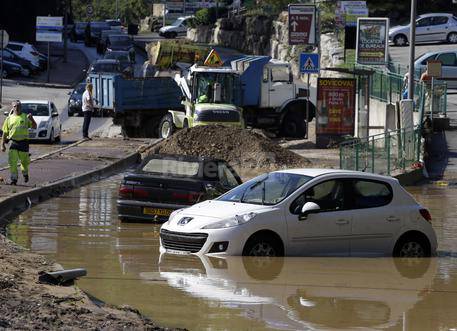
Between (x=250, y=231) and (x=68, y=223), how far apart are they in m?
5.39

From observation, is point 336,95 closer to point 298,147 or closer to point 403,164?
point 298,147

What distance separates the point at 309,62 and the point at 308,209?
84.2 ft

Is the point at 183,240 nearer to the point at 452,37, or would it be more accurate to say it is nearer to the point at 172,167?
the point at 172,167

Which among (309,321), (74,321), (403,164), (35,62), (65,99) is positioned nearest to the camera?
(74,321)

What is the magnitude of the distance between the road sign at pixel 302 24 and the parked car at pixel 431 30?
1843 centimetres

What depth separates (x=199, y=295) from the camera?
12180 millimetres

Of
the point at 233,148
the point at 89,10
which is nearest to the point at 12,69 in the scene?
the point at 233,148

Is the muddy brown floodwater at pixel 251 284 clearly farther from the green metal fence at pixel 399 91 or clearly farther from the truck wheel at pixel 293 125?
the truck wheel at pixel 293 125

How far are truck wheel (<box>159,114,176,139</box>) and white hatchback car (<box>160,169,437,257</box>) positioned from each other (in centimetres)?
2194

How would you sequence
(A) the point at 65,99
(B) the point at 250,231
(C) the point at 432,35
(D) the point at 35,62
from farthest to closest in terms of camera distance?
(D) the point at 35,62 → (C) the point at 432,35 → (A) the point at 65,99 → (B) the point at 250,231

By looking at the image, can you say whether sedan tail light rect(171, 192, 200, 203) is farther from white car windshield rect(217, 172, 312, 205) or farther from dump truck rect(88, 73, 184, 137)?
dump truck rect(88, 73, 184, 137)

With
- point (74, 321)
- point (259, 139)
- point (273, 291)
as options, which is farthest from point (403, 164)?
point (74, 321)

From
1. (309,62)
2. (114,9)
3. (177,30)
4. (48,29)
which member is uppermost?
(114,9)

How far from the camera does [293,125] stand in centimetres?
4172
